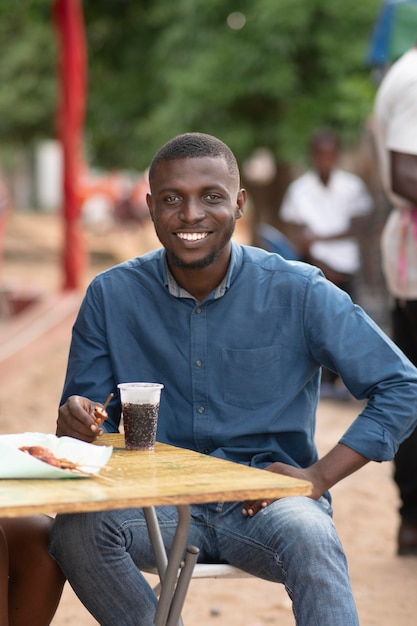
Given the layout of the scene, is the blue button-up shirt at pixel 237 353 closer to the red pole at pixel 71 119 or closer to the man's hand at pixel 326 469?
the man's hand at pixel 326 469

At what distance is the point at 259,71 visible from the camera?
15.1 meters

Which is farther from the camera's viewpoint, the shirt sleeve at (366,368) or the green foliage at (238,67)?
the green foliage at (238,67)

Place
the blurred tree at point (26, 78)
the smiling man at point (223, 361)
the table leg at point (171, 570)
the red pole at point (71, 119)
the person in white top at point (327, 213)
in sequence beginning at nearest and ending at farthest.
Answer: the table leg at point (171, 570)
the smiling man at point (223, 361)
the person in white top at point (327, 213)
the red pole at point (71, 119)
the blurred tree at point (26, 78)

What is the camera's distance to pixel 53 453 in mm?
2672

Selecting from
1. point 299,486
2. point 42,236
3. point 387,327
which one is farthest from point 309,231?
point 42,236

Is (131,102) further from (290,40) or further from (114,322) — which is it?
(114,322)

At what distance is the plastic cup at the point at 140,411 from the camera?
292 centimetres

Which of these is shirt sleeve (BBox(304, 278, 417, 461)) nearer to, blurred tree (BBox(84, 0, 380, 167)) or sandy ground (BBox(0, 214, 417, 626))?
sandy ground (BBox(0, 214, 417, 626))

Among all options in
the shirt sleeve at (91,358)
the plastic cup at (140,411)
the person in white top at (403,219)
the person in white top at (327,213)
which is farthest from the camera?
the person in white top at (327,213)

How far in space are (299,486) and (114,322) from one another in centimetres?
94

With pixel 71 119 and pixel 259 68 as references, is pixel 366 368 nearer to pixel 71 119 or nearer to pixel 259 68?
pixel 71 119

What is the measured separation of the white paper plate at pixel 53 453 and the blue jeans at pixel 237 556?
0.27m

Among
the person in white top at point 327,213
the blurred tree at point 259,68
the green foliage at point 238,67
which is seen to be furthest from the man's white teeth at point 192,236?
the blurred tree at point 259,68

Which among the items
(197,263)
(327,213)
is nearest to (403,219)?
(197,263)
